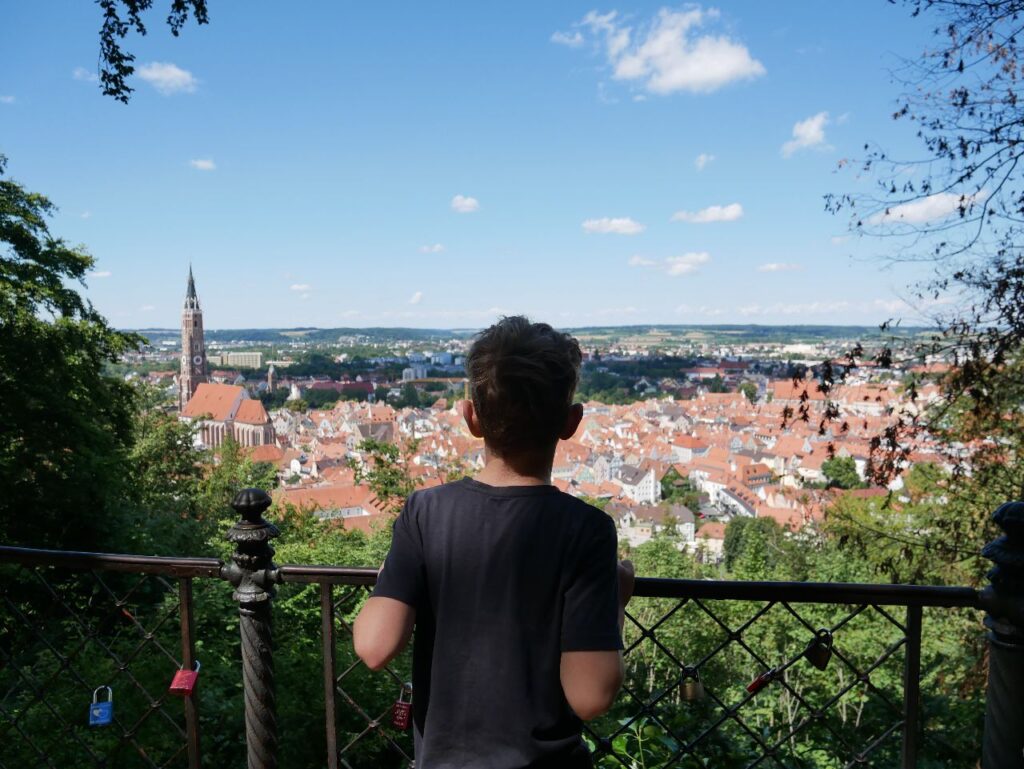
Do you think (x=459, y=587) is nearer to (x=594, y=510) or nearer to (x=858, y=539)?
(x=594, y=510)

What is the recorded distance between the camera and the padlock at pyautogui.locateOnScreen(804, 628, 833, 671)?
5.08ft

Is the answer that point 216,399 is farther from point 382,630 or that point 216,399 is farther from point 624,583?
point 624,583

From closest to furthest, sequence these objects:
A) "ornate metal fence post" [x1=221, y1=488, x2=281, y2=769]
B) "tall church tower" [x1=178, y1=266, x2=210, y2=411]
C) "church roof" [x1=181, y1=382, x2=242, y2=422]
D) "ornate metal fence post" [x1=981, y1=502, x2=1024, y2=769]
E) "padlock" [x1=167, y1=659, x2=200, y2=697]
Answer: "ornate metal fence post" [x1=981, y1=502, x2=1024, y2=769], "ornate metal fence post" [x1=221, y1=488, x2=281, y2=769], "padlock" [x1=167, y1=659, x2=200, y2=697], "church roof" [x1=181, y1=382, x2=242, y2=422], "tall church tower" [x1=178, y1=266, x2=210, y2=411]

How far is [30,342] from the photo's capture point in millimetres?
8570

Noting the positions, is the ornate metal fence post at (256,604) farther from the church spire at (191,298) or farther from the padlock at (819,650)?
the church spire at (191,298)

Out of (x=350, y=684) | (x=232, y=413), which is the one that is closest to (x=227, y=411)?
(x=232, y=413)

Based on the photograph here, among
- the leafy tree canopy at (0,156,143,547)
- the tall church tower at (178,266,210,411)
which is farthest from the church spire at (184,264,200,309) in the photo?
the leafy tree canopy at (0,156,143,547)

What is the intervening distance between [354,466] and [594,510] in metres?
9.94

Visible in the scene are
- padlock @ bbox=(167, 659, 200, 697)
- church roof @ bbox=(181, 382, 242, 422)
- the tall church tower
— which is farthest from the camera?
the tall church tower

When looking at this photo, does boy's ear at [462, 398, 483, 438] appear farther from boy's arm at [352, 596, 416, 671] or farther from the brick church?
the brick church

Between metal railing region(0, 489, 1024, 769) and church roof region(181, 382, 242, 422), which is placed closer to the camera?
metal railing region(0, 489, 1024, 769)

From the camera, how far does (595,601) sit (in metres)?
1.07

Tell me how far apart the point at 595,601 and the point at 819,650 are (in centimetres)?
80

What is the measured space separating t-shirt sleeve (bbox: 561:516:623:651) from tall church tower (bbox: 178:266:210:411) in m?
66.6
